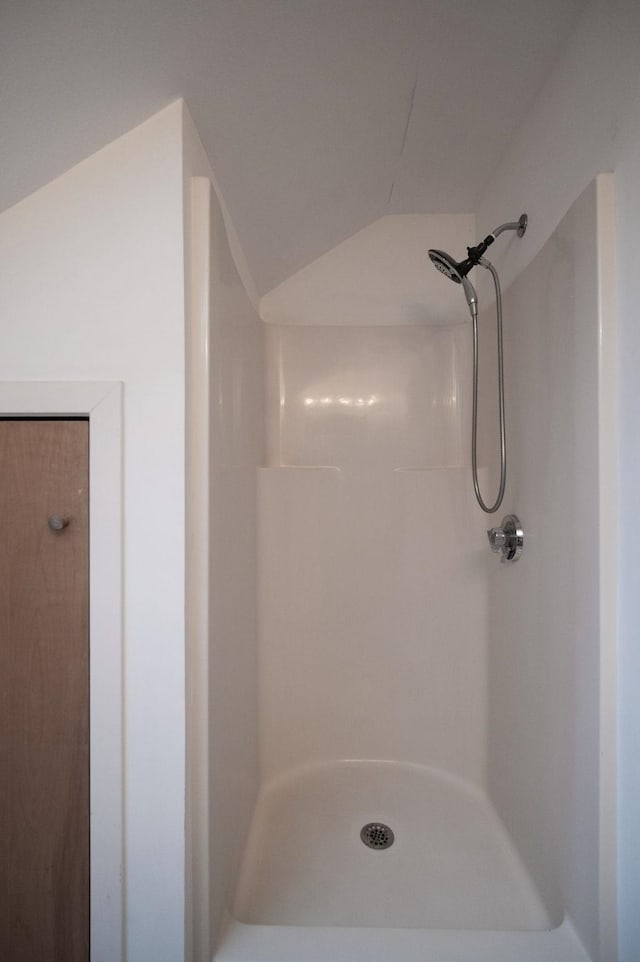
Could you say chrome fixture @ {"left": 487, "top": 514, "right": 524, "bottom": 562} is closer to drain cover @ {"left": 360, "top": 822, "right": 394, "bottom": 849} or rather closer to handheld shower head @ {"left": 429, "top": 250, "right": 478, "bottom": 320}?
handheld shower head @ {"left": 429, "top": 250, "right": 478, "bottom": 320}

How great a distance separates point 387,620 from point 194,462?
3.45 feet

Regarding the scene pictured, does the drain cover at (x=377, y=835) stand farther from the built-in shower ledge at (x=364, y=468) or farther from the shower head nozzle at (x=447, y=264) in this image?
the shower head nozzle at (x=447, y=264)

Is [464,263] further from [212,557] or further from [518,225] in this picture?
[212,557]

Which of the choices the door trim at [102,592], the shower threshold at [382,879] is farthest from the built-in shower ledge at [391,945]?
the door trim at [102,592]

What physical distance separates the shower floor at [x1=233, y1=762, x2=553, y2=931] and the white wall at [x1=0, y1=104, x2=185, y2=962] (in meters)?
0.63

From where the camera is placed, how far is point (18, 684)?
0.84 m

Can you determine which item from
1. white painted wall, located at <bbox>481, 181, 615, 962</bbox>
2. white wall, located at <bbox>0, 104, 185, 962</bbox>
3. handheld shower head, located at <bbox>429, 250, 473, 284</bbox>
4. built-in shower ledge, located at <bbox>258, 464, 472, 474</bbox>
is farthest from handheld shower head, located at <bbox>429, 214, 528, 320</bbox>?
white wall, located at <bbox>0, 104, 185, 962</bbox>

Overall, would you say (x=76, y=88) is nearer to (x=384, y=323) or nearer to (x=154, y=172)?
(x=154, y=172)

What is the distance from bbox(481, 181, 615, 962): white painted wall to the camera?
0.84m

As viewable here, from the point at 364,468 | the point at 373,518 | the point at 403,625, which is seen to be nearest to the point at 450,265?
the point at 364,468

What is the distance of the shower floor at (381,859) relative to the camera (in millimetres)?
1046

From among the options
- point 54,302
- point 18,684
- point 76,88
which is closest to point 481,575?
point 18,684

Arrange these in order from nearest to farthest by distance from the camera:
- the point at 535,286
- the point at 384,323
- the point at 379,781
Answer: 1. the point at 535,286
2. the point at 379,781
3. the point at 384,323

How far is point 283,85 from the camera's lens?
90 centimetres
